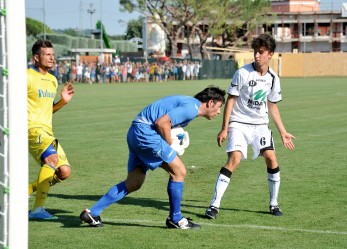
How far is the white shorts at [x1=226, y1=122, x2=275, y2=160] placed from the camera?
9375mm

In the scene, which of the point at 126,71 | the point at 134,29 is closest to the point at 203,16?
the point at 126,71

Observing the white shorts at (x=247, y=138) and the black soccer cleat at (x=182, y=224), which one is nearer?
the black soccer cleat at (x=182, y=224)

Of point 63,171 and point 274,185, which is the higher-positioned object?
point 63,171

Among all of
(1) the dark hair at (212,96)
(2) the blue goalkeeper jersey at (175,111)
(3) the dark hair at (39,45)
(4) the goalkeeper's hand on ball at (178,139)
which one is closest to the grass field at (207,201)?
(4) the goalkeeper's hand on ball at (178,139)

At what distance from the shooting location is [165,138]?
8.23 metres

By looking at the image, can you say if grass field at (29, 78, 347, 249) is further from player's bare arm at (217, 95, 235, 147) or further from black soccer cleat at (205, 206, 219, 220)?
player's bare arm at (217, 95, 235, 147)

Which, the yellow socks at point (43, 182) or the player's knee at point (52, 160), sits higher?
the player's knee at point (52, 160)

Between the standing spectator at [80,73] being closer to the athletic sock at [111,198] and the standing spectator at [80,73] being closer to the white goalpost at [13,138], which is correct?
the athletic sock at [111,198]

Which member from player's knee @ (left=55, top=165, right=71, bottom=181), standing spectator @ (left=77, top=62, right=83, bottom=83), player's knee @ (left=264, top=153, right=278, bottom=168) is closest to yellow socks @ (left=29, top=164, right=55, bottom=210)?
player's knee @ (left=55, top=165, right=71, bottom=181)

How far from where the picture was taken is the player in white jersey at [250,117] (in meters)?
9.28

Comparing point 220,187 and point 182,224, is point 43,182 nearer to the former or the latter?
point 182,224

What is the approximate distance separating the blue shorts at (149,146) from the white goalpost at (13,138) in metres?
3.42

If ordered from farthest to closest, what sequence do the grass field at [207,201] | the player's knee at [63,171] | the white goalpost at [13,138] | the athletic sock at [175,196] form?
the player's knee at [63,171]
the athletic sock at [175,196]
the grass field at [207,201]
the white goalpost at [13,138]

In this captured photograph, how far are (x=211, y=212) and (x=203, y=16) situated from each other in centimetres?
8361
